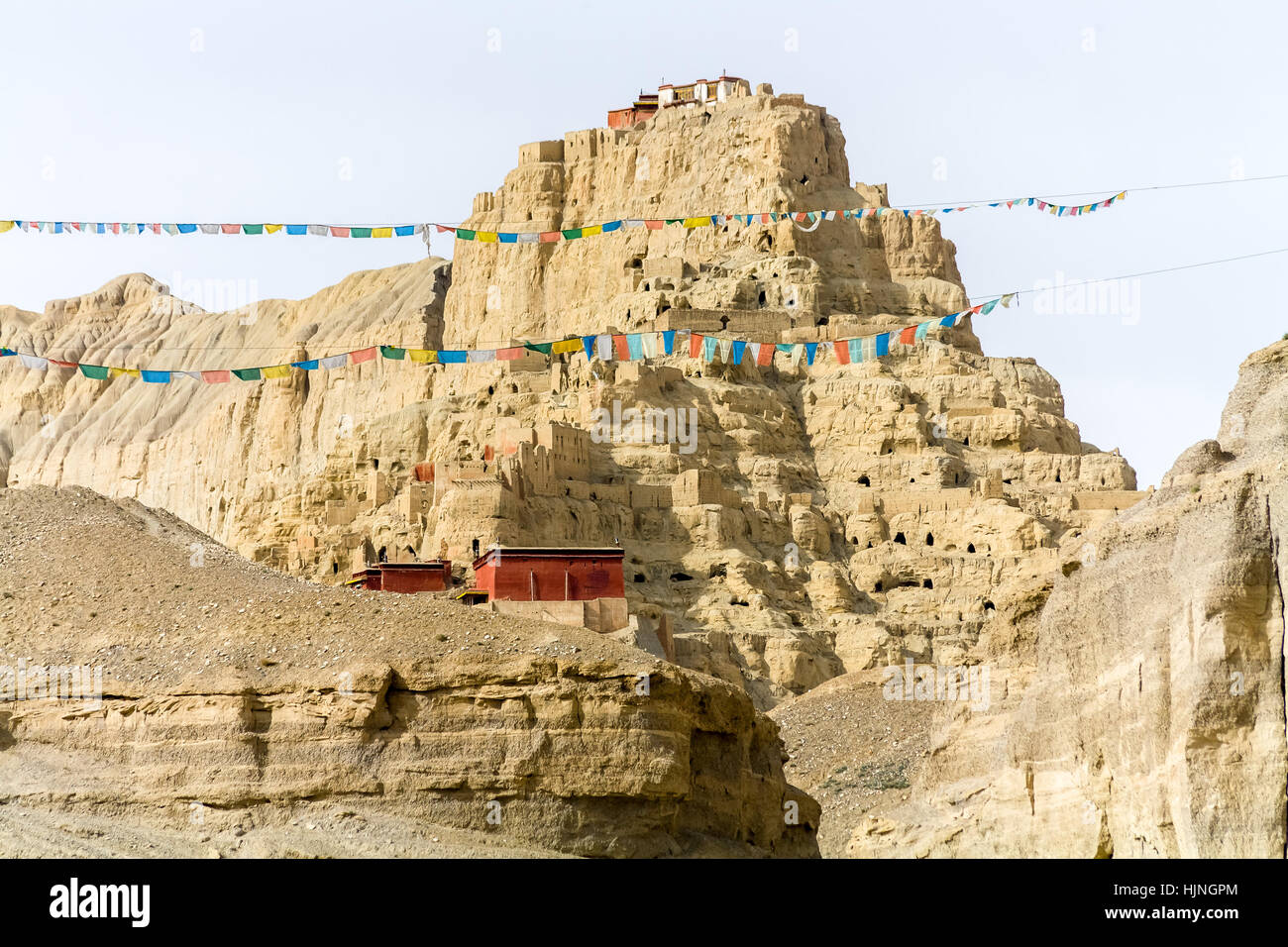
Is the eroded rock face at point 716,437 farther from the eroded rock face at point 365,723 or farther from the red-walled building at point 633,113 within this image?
the eroded rock face at point 365,723

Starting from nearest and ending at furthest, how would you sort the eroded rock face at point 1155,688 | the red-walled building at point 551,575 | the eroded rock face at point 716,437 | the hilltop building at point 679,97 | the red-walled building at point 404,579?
1. the eroded rock face at point 1155,688
2. the red-walled building at point 551,575
3. the red-walled building at point 404,579
4. the eroded rock face at point 716,437
5. the hilltop building at point 679,97

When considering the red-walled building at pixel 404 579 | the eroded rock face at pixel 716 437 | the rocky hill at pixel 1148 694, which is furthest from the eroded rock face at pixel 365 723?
the eroded rock face at pixel 716 437

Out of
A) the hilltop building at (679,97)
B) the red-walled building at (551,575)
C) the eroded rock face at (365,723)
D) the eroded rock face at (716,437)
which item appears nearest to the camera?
the eroded rock face at (365,723)

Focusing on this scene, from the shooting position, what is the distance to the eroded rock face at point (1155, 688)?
26047mm

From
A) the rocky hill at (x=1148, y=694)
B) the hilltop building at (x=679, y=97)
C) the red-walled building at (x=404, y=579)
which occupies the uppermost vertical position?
the hilltop building at (x=679, y=97)

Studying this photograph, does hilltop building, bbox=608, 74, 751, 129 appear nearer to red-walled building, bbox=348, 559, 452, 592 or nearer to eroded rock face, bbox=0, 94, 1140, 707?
eroded rock face, bbox=0, 94, 1140, 707

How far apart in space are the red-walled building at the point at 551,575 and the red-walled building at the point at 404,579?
2.75m

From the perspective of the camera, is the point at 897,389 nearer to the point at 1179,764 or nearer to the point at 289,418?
the point at 289,418

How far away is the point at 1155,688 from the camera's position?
2802 centimetres

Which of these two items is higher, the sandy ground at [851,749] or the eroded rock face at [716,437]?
the eroded rock face at [716,437]

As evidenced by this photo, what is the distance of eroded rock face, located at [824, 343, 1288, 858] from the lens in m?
26.0

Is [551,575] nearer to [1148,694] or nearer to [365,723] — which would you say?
[365,723]

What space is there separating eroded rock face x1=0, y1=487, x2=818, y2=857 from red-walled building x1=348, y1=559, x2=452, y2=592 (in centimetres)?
1959
